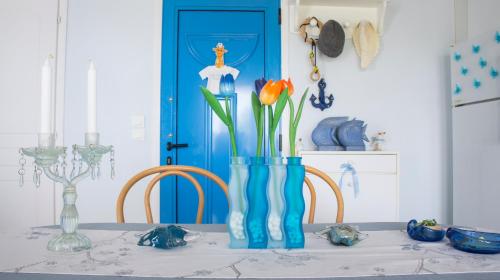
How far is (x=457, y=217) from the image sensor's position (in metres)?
2.27

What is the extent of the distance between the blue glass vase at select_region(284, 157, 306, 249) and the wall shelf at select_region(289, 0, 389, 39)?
6.29ft

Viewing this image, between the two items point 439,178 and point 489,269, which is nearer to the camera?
point 489,269

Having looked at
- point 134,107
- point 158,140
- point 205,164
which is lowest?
point 205,164

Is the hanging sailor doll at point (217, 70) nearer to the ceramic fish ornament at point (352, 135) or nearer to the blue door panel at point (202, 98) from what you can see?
the blue door panel at point (202, 98)

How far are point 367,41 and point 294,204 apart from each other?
2026 mm

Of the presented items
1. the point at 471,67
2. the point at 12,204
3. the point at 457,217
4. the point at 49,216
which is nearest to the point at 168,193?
the point at 49,216

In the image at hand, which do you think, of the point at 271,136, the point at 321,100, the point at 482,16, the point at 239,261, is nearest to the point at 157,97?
the point at 321,100

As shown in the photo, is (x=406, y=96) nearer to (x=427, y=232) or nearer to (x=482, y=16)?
(x=482, y=16)

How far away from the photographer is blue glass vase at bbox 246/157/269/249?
0.76 metres

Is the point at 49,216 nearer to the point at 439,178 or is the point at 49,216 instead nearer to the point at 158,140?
the point at 158,140

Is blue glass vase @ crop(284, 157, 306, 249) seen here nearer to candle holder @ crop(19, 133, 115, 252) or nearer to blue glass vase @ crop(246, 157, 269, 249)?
blue glass vase @ crop(246, 157, 269, 249)

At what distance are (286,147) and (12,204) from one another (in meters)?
1.94

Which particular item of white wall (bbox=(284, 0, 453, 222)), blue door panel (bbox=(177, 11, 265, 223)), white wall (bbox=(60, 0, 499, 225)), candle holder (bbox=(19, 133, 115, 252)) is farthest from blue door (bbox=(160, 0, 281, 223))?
candle holder (bbox=(19, 133, 115, 252))

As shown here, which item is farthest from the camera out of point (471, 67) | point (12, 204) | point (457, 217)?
point (12, 204)
